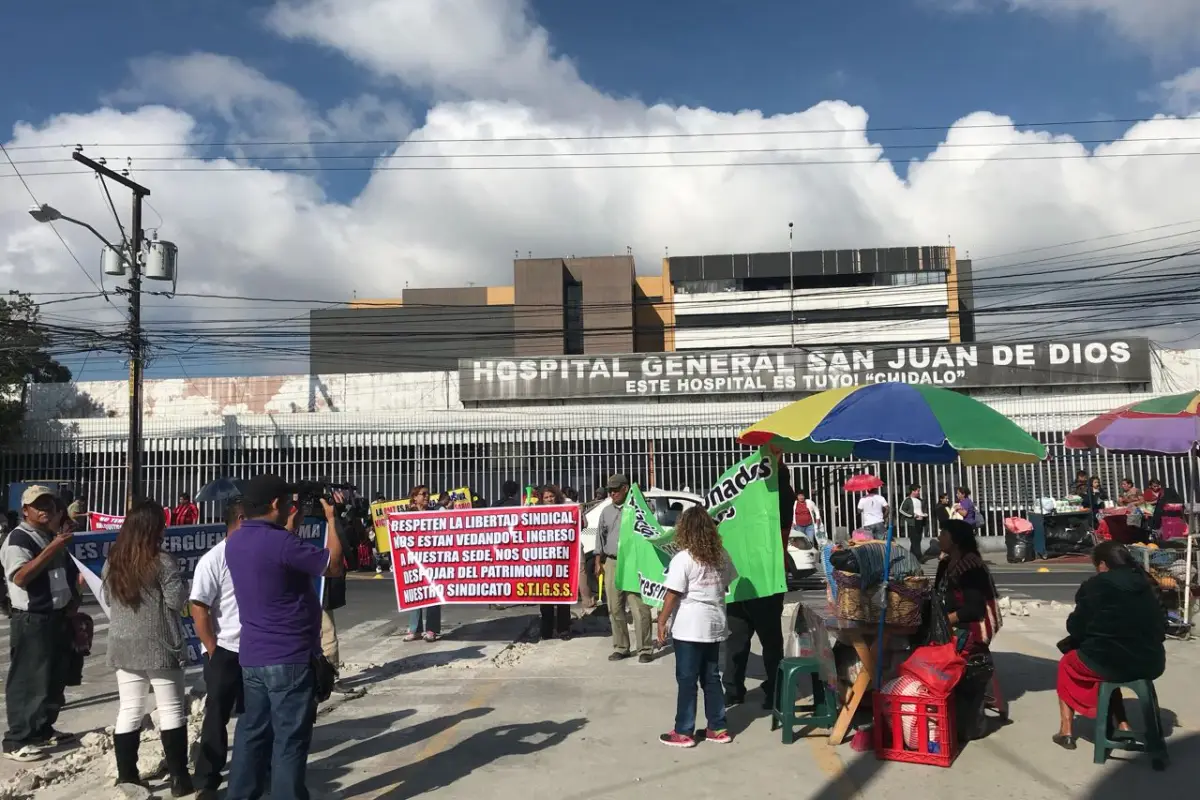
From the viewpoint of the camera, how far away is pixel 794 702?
6098mm

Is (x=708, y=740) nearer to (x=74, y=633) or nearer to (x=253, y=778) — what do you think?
(x=253, y=778)

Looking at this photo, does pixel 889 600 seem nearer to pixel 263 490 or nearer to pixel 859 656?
pixel 859 656

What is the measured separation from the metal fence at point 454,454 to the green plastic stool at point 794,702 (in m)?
15.3

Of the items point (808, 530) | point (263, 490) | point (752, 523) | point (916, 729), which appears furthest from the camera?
point (808, 530)

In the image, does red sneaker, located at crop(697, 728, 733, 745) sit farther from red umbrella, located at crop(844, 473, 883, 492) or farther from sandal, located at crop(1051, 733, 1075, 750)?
red umbrella, located at crop(844, 473, 883, 492)

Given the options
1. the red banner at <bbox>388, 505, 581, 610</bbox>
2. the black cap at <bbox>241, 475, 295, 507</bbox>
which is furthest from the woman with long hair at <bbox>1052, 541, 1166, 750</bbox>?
the red banner at <bbox>388, 505, 581, 610</bbox>

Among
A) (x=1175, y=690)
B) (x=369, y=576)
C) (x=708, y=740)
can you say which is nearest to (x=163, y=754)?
(x=708, y=740)

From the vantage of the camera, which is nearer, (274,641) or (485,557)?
(274,641)

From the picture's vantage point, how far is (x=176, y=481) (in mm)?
22781

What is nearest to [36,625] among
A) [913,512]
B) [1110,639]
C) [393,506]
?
[1110,639]

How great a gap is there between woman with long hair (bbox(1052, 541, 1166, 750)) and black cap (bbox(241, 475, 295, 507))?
15.8 ft

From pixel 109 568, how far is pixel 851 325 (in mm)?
61126

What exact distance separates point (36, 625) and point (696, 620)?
4514 mm

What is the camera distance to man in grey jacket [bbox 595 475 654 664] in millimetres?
9008
